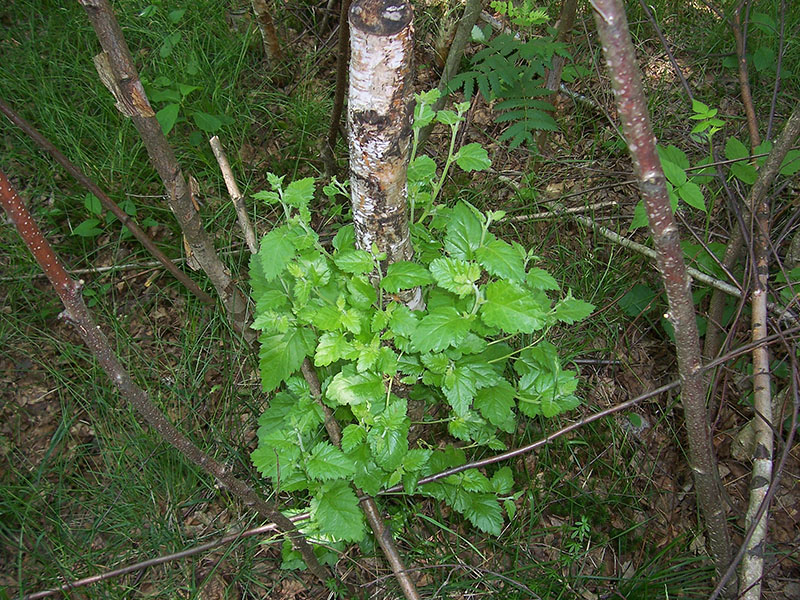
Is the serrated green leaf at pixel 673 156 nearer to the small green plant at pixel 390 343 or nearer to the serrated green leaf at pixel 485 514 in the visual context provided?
the small green plant at pixel 390 343

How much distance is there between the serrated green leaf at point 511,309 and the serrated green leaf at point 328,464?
64 cm

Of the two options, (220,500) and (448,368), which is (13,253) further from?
(448,368)

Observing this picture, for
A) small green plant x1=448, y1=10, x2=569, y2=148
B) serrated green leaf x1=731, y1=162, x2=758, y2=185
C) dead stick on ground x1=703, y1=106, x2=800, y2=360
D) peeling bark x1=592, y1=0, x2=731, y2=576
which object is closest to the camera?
peeling bark x1=592, y1=0, x2=731, y2=576

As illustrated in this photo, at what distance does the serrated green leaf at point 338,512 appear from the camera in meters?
1.77

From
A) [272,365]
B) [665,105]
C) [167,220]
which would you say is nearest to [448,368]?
[272,365]

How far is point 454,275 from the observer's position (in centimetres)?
165

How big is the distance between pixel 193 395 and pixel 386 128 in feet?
5.38

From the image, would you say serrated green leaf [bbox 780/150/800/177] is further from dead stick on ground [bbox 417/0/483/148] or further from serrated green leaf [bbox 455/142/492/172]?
dead stick on ground [bbox 417/0/483/148]

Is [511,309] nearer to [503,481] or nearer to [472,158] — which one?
[472,158]

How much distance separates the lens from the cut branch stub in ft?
4.38

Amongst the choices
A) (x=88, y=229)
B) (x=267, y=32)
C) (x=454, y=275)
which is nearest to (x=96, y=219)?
(x=88, y=229)

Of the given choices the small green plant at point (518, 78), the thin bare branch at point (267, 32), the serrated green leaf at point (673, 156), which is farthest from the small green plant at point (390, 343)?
the thin bare branch at point (267, 32)

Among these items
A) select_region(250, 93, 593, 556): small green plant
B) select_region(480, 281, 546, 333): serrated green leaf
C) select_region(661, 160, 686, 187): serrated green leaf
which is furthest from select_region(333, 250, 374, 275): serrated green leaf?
select_region(661, 160, 686, 187): serrated green leaf

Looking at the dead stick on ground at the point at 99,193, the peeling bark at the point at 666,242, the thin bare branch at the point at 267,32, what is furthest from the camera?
the thin bare branch at the point at 267,32
